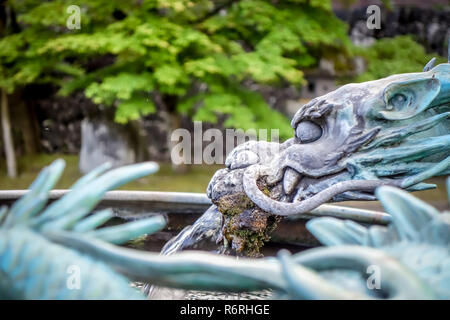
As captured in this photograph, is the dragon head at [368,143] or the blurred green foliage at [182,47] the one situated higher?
the blurred green foliage at [182,47]

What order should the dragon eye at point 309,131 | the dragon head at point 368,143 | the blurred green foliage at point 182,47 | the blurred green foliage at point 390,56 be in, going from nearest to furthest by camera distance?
the dragon head at point 368,143 → the dragon eye at point 309,131 → the blurred green foliage at point 182,47 → the blurred green foliage at point 390,56

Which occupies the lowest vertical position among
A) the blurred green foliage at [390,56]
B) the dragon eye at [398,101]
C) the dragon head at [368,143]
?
the dragon head at [368,143]

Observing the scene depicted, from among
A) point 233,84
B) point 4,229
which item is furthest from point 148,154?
point 4,229

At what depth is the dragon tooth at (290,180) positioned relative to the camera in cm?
236

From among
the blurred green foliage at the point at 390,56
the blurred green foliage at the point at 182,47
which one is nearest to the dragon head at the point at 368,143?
the blurred green foliage at the point at 182,47

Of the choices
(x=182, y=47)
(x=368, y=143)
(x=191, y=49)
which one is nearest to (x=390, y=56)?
(x=191, y=49)

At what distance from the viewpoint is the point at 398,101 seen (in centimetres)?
221

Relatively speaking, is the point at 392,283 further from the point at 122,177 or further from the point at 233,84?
the point at 233,84

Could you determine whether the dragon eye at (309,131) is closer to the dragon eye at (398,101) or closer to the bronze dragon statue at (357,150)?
the bronze dragon statue at (357,150)

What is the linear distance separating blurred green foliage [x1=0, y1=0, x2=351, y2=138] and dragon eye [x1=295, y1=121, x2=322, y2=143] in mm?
4431

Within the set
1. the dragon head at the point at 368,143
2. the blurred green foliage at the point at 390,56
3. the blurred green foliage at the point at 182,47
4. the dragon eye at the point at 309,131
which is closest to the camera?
the dragon head at the point at 368,143

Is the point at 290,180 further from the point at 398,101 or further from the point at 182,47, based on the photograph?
the point at 182,47

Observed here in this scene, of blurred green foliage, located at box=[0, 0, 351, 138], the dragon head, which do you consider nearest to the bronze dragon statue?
the dragon head

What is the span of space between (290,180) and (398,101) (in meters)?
0.63
